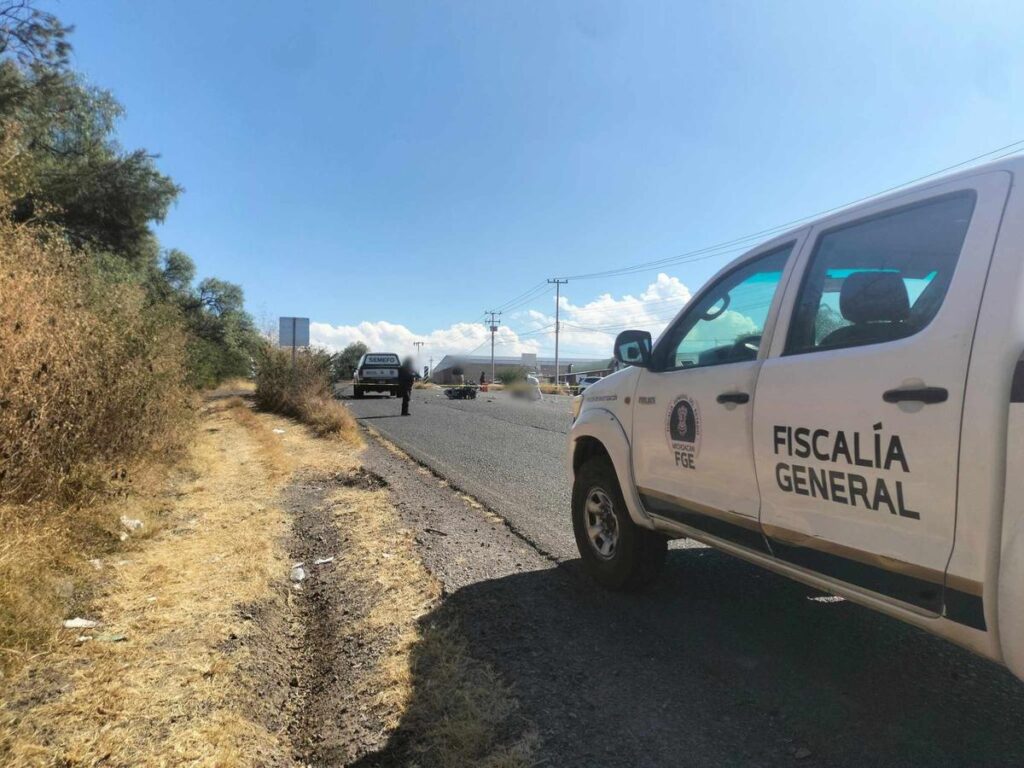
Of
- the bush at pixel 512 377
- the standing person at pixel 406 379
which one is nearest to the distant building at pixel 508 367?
the bush at pixel 512 377

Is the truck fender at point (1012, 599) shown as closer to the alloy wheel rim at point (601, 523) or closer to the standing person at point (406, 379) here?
the alloy wheel rim at point (601, 523)

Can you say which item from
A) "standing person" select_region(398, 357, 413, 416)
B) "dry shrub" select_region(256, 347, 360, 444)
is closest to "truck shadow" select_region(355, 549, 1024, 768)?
"dry shrub" select_region(256, 347, 360, 444)

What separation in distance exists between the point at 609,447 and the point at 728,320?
1170 millimetres

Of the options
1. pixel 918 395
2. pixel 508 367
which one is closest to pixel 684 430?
pixel 918 395

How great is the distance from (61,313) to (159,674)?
11.9 ft

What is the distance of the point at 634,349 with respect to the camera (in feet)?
12.1

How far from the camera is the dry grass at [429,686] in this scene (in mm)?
2438

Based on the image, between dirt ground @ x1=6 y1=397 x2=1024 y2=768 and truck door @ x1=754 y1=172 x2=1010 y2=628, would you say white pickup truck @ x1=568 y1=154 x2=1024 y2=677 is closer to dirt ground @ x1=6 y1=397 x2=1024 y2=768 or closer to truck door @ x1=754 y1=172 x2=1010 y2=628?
truck door @ x1=754 y1=172 x2=1010 y2=628

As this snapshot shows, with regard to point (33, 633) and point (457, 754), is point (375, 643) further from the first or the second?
point (33, 633)

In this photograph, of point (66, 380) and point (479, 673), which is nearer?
point (479, 673)

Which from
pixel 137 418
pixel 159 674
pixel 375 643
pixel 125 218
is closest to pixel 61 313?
pixel 137 418

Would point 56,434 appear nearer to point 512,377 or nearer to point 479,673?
point 479,673

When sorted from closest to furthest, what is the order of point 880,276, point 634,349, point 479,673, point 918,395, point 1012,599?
1. point 1012,599
2. point 918,395
3. point 880,276
4. point 479,673
5. point 634,349

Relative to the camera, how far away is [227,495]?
7125 millimetres
